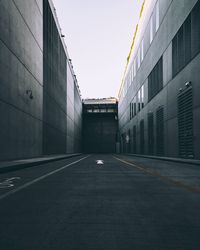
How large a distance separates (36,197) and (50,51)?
1215 inches

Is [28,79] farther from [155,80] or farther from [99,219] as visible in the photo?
[99,219]

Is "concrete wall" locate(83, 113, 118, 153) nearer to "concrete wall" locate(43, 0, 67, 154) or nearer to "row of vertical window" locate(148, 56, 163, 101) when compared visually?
"concrete wall" locate(43, 0, 67, 154)

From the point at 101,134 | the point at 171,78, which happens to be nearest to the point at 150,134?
the point at 171,78

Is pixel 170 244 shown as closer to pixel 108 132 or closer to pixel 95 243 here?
pixel 95 243

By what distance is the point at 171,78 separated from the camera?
24.3 m

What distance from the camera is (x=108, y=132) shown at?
7800 centimetres

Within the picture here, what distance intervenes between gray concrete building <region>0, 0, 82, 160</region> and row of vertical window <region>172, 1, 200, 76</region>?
1080cm

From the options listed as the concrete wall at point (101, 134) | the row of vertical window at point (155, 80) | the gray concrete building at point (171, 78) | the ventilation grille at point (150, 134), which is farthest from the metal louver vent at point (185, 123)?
the concrete wall at point (101, 134)

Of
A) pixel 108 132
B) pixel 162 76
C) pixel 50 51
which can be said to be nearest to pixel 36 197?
pixel 162 76

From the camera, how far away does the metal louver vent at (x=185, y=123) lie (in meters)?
19.4

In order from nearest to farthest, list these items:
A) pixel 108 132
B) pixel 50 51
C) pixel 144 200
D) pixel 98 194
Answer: pixel 144 200, pixel 98 194, pixel 50 51, pixel 108 132

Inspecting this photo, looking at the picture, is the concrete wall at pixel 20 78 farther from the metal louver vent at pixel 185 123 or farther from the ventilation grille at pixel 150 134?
the ventilation grille at pixel 150 134

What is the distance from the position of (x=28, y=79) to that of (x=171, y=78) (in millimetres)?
10907

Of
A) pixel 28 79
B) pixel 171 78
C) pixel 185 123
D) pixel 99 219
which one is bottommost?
pixel 99 219
